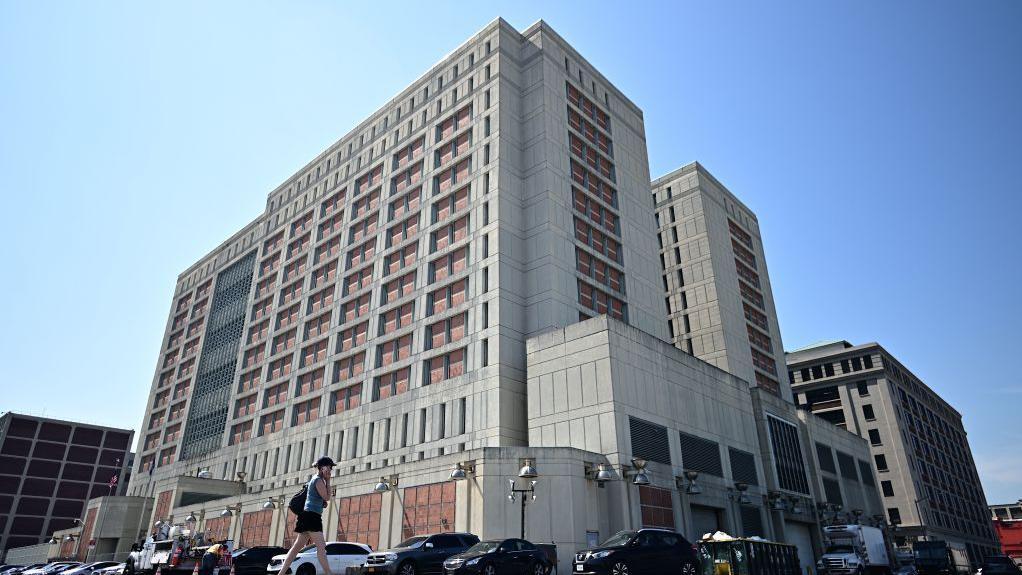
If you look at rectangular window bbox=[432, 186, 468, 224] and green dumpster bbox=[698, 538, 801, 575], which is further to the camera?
rectangular window bbox=[432, 186, 468, 224]

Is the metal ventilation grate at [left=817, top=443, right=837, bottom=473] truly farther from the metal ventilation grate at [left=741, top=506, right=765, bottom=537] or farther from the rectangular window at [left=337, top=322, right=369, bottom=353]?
the rectangular window at [left=337, top=322, right=369, bottom=353]

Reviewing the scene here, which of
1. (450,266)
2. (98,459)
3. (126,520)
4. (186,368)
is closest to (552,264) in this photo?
(450,266)

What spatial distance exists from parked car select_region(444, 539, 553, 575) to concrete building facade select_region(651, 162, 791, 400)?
49.7 meters

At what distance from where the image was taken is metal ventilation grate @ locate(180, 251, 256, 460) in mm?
81062

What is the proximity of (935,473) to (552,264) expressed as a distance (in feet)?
281

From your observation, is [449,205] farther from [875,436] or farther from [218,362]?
[875,436]

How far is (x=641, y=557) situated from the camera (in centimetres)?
2409

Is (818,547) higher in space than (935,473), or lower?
lower

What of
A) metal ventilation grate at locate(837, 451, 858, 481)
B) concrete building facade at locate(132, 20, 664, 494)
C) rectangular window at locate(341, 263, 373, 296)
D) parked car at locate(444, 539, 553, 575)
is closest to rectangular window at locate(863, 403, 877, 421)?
metal ventilation grate at locate(837, 451, 858, 481)

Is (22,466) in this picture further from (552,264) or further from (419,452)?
(552,264)

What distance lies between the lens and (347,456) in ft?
193

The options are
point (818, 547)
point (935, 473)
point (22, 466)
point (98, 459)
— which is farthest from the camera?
point (98, 459)

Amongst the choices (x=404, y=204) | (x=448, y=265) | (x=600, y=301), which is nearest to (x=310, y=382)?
(x=404, y=204)

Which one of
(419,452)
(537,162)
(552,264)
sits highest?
(537,162)
